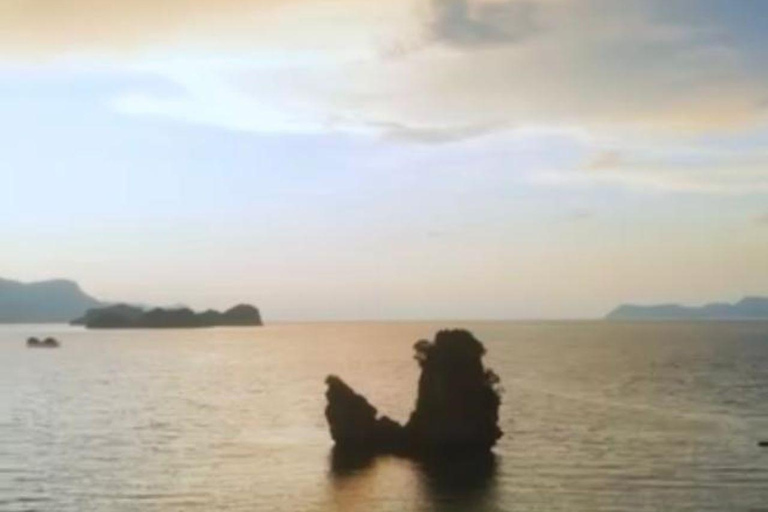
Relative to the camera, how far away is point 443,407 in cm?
8556

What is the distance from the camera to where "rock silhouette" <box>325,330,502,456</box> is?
85.8 metres

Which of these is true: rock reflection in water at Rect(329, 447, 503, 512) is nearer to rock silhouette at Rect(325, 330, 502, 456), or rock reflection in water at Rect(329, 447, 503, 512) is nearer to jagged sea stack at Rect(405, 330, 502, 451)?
rock silhouette at Rect(325, 330, 502, 456)

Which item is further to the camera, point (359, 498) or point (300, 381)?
point (300, 381)

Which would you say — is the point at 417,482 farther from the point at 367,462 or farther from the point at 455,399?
the point at 455,399

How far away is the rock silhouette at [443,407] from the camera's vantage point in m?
85.8

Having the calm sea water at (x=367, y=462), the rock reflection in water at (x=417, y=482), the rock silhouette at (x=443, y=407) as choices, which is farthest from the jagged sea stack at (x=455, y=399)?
the calm sea water at (x=367, y=462)

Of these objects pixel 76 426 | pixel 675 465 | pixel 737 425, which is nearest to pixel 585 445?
pixel 675 465

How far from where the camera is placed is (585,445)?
94.9 m

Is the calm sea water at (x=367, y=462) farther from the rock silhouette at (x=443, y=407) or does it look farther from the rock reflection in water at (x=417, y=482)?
the rock silhouette at (x=443, y=407)

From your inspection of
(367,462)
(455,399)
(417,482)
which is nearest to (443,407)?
(455,399)

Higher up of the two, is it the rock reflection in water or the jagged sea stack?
the jagged sea stack

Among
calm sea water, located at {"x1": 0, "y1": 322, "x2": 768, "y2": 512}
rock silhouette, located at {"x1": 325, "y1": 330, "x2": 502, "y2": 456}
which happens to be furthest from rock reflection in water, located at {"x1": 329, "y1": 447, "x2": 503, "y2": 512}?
rock silhouette, located at {"x1": 325, "y1": 330, "x2": 502, "y2": 456}

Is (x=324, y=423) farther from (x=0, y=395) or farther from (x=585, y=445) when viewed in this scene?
(x=0, y=395)

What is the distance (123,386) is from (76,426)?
6750cm
